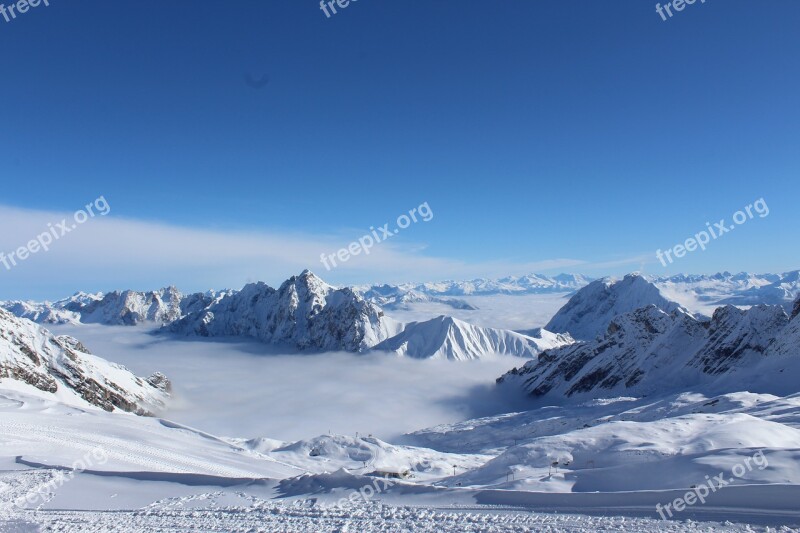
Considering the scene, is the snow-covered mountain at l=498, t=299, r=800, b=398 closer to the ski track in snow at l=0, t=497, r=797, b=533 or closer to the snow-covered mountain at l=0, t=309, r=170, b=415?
the ski track in snow at l=0, t=497, r=797, b=533

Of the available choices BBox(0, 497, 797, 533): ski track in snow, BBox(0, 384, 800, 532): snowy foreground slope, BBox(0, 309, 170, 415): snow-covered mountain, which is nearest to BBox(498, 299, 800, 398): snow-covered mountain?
BBox(0, 384, 800, 532): snowy foreground slope

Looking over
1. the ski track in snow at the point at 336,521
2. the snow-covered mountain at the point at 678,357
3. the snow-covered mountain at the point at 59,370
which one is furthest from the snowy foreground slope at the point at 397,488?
the snow-covered mountain at the point at 678,357

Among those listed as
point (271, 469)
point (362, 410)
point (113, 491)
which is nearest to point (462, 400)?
point (362, 410)

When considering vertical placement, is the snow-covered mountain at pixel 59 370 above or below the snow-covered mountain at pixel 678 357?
above

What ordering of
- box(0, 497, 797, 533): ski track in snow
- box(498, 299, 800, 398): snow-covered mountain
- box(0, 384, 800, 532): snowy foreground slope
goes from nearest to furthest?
box(0, 497, 797, 533): ski track in snow → box(0, 384, 800, 532): snowy foreground slope → box(498, 299, 800, 398): snow-covered mountain

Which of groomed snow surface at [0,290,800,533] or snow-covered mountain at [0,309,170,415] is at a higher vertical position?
snow-covered mountain at [0,309,170,415]

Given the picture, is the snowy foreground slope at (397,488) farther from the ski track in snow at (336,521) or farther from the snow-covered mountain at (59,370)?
the snow-covered mountain at (59,370)
